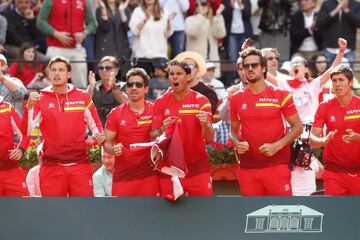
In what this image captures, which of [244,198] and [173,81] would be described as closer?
[244,198]

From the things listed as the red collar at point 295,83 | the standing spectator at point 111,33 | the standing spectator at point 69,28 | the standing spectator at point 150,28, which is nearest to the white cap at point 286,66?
the red collar at point 295,83

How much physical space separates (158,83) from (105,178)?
3448 millimetres

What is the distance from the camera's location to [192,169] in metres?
11.8

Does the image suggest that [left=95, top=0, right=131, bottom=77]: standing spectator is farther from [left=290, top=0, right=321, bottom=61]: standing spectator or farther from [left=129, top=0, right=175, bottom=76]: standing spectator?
[left=290, top=0, right=321, bottom=61]: standing spectator

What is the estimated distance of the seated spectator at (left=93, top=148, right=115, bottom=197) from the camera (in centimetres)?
1284

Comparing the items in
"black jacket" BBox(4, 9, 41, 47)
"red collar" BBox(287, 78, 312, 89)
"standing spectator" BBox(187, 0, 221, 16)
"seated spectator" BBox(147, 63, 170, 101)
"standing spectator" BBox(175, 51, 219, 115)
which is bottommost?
"seated spectator" BBox(147, 63, 170, 101)

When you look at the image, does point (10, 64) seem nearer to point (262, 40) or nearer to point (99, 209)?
point (262, 40)

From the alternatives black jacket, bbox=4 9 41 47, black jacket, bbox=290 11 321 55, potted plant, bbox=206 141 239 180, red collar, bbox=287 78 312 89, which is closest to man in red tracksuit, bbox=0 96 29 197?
potted plant, bbox=206 141 239 180

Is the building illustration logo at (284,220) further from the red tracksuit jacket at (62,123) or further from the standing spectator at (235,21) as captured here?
the standing spectator at (235,21)

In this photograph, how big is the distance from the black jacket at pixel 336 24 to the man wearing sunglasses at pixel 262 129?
19.5 ft

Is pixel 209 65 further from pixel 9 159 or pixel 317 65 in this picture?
pixel 9 159

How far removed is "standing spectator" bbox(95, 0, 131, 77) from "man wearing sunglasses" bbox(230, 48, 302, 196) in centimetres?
574

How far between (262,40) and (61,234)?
8.24 metres

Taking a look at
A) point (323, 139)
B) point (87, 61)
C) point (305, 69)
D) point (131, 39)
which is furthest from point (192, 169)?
point (131, 39)
